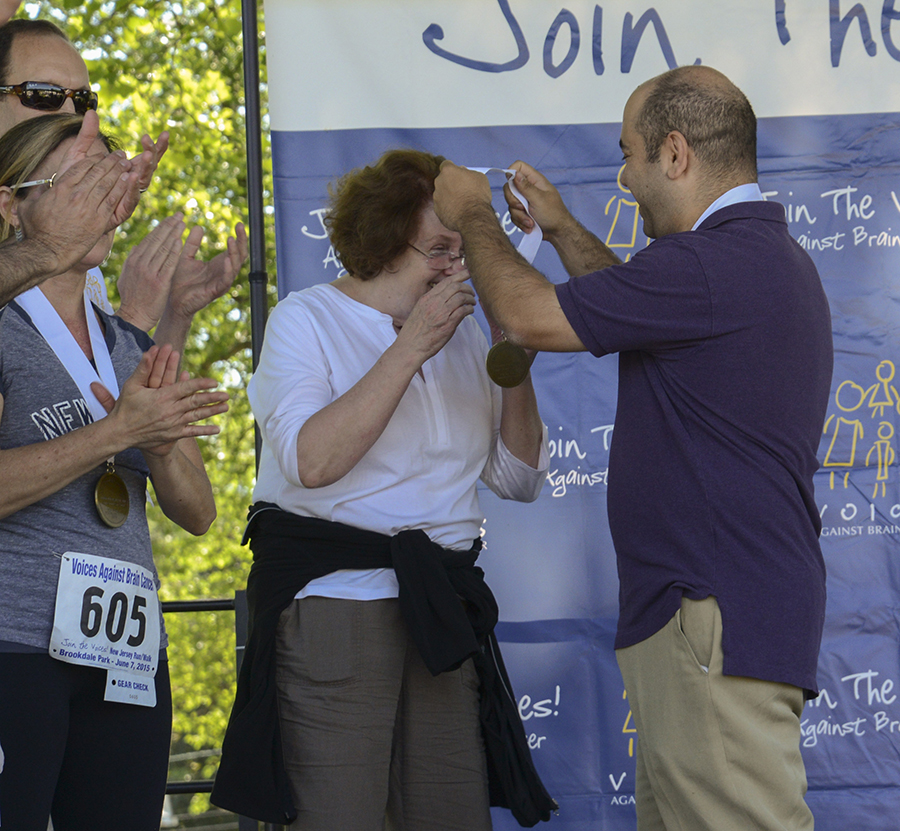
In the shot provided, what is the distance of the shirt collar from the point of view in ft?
5.72

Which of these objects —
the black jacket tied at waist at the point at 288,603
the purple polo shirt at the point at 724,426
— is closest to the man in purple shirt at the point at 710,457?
the purple polo shirt at the point at 724,426

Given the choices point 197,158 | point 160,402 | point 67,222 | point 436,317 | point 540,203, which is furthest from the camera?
point 197,158

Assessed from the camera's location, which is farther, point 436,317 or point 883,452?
point 883,452

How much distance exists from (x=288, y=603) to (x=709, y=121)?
114cm

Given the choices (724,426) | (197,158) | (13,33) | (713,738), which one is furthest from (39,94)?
(197,158)

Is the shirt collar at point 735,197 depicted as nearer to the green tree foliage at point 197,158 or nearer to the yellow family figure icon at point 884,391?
the yellow family figure icon at point 884,391

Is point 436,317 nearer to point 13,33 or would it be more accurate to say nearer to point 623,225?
point 13,33

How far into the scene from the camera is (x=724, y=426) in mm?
1637

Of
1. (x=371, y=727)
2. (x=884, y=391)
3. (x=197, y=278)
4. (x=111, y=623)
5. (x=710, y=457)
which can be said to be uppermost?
(x=197, y=278)

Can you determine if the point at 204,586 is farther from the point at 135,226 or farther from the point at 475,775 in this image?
the point at 475,775

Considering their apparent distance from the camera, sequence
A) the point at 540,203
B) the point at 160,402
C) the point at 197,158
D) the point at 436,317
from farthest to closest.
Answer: the point at 197,158
the point at 540,203
the point at 436,317
the point at 160,402

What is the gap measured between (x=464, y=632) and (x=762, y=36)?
2122 mm

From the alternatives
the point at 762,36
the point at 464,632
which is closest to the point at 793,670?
the point at 464,632

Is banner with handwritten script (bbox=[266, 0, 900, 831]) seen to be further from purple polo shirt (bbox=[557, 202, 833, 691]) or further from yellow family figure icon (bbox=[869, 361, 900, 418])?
purple polo shirt (bbox=[557, 202, 833, 691])
